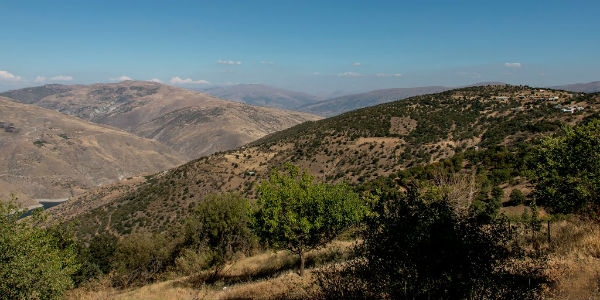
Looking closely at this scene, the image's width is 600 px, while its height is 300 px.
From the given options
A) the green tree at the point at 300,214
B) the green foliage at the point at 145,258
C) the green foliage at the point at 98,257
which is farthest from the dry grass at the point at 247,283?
the green foliage at the point at 98,257

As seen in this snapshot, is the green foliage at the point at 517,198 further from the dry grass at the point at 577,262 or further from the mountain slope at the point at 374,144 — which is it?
the mountain slope at the point at 374,144

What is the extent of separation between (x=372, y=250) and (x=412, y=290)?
110 centimetres

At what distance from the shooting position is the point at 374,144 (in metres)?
83.1

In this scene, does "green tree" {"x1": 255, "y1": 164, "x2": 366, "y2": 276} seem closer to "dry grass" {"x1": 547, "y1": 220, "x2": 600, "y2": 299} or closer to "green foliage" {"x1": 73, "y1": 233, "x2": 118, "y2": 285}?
"dry grass" {"x1": 547, "y1": 220, "x2": 600, "y2": 299}

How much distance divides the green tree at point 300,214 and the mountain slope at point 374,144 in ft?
158

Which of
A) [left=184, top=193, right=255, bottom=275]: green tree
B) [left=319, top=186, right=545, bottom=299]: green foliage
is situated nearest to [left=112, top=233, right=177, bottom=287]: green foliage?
[left=184, top=193, right=255, bottom=275]: green tree

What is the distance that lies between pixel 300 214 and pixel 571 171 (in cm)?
1233

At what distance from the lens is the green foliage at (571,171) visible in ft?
45.0

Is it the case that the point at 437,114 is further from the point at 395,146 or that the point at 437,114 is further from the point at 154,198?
the point at 154,198

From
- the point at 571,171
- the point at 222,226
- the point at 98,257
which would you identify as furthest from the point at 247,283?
the point at 98,257

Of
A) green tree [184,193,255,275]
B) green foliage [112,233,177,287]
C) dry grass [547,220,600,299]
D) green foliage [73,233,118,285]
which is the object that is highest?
dry grass [547,220,600,299]

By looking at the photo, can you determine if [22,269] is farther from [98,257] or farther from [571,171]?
[98,257]

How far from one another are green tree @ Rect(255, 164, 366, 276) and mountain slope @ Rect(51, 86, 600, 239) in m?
48.0

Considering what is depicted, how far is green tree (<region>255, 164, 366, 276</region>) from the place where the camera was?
19.3 m
